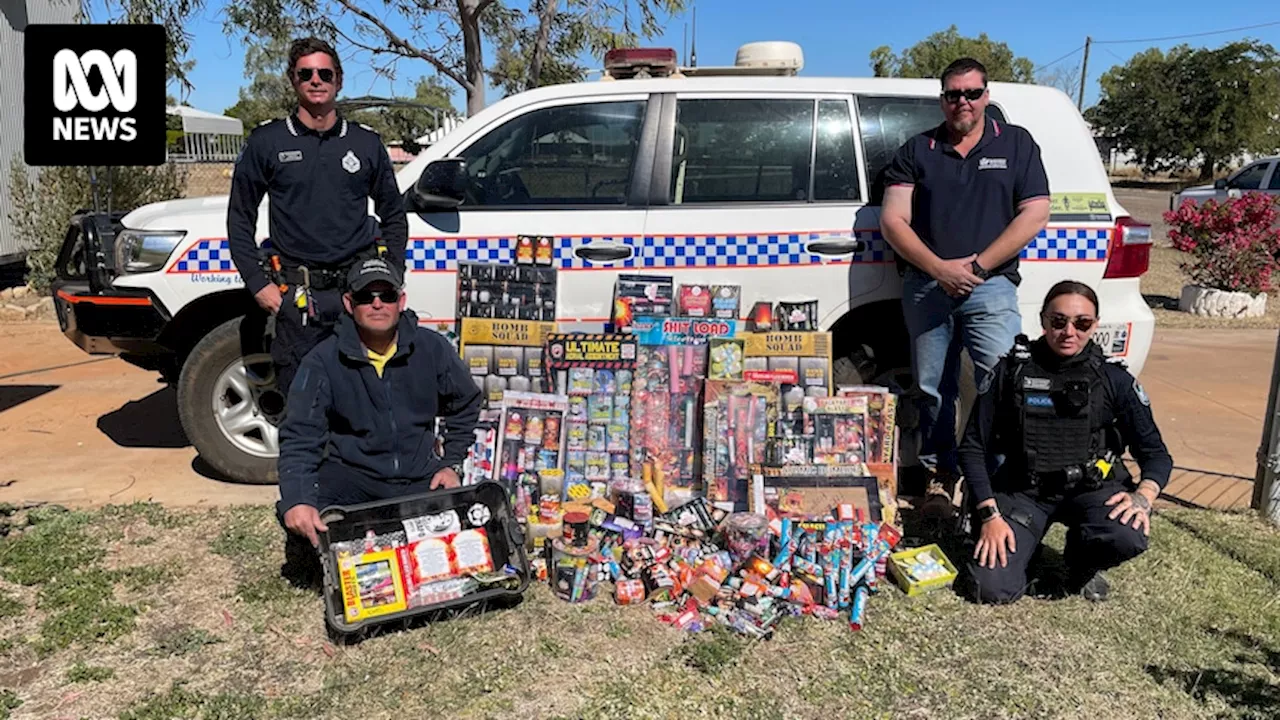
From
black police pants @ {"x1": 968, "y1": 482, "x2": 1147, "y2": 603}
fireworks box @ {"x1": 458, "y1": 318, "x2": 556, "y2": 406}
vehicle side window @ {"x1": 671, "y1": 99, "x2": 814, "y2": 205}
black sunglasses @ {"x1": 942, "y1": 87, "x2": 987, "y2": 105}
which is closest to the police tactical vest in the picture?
black police pants @ {"x1": 968, "y1": 482, "x2": 1147, "y2": 603}

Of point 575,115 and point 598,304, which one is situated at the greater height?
point 575,115

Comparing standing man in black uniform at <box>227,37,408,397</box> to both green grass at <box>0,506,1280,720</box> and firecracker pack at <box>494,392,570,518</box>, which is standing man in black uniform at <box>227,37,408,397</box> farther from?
green grass at <box>0,506,1280,720</box>

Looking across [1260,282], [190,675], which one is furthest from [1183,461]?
[1260,282]

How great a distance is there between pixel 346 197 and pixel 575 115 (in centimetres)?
114

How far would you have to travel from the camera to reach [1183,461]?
489 centimetres

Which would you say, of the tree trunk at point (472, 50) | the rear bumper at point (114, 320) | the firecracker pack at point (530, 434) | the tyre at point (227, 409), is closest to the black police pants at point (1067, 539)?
the firecracker pack at point (530, 434)

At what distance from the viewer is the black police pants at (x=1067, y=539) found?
3.20m

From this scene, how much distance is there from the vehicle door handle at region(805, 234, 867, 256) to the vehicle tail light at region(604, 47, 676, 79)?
125cm

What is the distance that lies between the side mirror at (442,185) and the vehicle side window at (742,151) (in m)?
0.96

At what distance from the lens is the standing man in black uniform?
11.9 ft

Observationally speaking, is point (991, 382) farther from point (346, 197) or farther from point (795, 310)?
point (346, 197)

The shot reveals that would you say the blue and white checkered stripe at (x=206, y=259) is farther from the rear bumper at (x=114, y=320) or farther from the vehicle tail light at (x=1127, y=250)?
the vehicle tail light at (x=1127, y=250)

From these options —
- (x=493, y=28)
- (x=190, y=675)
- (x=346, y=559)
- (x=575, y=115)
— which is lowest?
(x=190, y=675)

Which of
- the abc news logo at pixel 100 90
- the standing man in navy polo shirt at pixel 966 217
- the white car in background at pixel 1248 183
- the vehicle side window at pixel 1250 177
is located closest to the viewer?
the standing man in navy polo shirt at pixel 966 217
